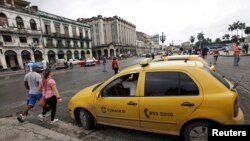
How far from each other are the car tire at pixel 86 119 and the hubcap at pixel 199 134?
2246mm

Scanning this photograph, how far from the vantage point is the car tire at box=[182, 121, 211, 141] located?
301 cm

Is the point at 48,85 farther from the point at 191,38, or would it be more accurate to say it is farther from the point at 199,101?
the point at 191,38

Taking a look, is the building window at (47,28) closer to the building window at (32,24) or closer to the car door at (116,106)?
the building window at (32,24)

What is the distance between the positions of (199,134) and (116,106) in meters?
1.61

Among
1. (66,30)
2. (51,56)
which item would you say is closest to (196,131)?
(51,56)

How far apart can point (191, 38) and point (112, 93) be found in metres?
100

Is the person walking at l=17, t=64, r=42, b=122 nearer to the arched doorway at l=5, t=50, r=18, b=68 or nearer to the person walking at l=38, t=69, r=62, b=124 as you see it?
Answer: the person walking at l=38, t=69, r=62, b=124

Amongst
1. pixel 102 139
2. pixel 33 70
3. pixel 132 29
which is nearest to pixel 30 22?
pixel 33 70

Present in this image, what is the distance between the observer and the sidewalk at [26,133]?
156 inches

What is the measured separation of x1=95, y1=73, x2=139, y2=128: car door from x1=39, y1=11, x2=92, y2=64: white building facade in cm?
3555

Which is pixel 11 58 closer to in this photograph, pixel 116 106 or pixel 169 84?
pixel 116 106

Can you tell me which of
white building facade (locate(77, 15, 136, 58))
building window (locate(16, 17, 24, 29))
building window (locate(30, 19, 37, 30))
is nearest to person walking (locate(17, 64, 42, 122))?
building window (locate(16, 17, 24, 29))

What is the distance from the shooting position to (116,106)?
3715 millimetres

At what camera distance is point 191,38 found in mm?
96188
